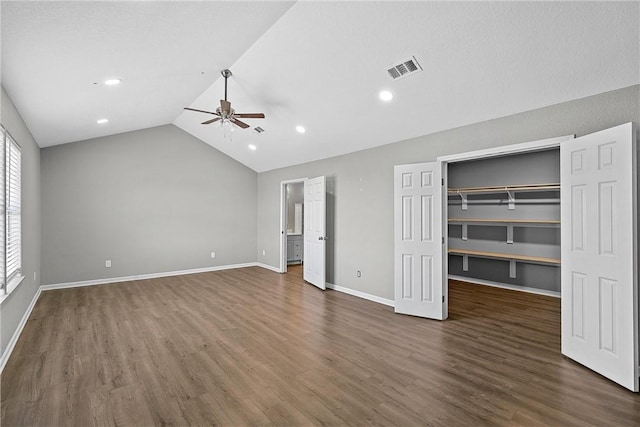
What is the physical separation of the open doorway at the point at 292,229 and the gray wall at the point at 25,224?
432 cm

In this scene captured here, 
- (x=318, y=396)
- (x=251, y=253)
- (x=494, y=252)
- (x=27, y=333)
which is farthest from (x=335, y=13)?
(x=251, y=253)

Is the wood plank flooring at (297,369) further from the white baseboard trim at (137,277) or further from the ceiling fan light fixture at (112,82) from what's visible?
the ceiling fan light fixture at (112,82)

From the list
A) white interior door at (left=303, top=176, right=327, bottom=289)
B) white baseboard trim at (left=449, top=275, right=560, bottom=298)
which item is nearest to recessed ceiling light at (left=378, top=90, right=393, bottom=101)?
white interior door at (left=303, top=176, right=327, bottom=289)

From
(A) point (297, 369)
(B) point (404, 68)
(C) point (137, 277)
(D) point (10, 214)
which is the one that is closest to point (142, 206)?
(C) point (137, 277)

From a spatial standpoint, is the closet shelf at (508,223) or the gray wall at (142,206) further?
the gray wall at (142,206)

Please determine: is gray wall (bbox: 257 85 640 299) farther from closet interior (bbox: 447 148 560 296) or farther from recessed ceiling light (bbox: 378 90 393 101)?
closet interior (bbox: 447 148 560 296)

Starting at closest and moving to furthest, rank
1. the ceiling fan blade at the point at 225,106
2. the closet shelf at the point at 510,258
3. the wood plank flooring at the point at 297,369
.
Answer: the wood plank flooring at the point at 297,369
the ceiling fan blade at the point at 225,106
the closet shelf at the point at 510,258

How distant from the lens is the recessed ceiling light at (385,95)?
3.71 m

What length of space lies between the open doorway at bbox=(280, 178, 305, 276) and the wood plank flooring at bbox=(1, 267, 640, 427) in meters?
2.61

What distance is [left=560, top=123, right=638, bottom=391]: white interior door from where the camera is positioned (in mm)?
2471

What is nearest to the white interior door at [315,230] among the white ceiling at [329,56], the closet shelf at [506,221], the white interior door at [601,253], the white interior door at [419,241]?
the white ceiling at [329,56]

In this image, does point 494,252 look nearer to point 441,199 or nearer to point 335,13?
point 441,199

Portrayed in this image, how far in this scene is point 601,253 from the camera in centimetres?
270

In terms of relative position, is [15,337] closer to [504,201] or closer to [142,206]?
[142,206]
